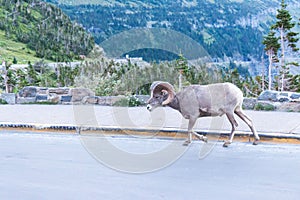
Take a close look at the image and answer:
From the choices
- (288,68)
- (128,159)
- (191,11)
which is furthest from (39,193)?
(191,11)

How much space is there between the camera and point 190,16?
41531mm

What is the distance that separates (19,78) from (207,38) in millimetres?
12826

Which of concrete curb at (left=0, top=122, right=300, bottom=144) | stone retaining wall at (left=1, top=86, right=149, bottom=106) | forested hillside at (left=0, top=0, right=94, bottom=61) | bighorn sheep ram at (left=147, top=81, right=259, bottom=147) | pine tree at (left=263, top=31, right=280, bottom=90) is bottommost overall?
concrete curb at (left=0, top=122, right=300, bottom=144)

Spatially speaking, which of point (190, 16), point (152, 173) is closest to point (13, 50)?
point (190, 16)

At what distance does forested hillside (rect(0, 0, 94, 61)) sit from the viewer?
36759 millimetres

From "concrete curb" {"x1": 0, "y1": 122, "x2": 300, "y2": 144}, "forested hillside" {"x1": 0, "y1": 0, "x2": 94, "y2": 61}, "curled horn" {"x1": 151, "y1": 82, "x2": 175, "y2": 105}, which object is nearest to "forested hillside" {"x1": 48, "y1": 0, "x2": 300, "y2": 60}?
"forested hillside" {"x1": 0, "y1": 0, "x2": 94, "y2": 61}

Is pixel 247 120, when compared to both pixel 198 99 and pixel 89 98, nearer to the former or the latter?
pixel 198 99

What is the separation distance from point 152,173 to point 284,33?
11.3m

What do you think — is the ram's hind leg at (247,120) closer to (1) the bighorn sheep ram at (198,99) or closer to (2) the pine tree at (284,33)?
(1) the bighorn sheep ram at (198,99)

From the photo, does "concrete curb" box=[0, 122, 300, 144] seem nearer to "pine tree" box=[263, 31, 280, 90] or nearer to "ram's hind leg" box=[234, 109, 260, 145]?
"ram's hind leg" box=[234, 109, 260, 145]

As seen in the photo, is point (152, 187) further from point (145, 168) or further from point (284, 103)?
point (284, 103)

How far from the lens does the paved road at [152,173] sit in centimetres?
472

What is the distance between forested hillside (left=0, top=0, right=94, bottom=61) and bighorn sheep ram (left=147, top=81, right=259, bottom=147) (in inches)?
998

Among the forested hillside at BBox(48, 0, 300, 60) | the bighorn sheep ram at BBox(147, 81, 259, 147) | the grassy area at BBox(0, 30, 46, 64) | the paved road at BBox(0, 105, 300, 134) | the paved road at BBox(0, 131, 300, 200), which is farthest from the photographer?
the grassy area at BBox(0, 30, 46, 64)
